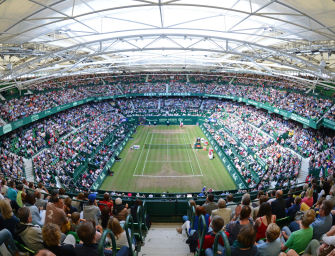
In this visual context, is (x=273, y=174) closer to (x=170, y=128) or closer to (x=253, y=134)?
(x=253, y=134)

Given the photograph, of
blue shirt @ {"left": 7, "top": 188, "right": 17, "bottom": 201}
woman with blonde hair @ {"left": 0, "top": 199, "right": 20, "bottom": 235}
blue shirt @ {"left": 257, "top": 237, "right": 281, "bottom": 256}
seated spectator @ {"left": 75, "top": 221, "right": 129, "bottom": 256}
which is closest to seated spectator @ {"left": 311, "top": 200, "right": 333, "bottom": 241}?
blue shirt @ {"left": 257, "top": 237, "right": 281, "bottom": 256}

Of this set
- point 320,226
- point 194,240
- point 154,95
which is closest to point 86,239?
point 194,240

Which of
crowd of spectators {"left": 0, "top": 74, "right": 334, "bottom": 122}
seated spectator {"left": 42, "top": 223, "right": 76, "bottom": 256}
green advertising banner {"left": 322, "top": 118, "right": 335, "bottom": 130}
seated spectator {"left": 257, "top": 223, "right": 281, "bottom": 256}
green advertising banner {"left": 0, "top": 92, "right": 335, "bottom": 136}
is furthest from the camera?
crowd of spectators {"left": 0, "top": 74, "right": 334, "bottom": 122}

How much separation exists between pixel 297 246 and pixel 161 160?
24654mm

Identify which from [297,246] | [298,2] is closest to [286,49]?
[298,2]

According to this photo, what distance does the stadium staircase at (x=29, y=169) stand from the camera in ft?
59.8

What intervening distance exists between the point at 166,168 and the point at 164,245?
64.1 ft

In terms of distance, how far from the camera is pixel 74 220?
17.0ft

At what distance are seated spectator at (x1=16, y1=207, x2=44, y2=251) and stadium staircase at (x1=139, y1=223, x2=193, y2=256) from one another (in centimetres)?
264

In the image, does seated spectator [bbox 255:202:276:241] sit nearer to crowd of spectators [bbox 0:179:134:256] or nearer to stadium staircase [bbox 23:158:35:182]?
crowd of spectators [bbox 0:179:134:256]

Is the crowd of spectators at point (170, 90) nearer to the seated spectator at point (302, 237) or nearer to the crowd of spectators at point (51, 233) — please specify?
the crowd of spectators at point (51, 233)

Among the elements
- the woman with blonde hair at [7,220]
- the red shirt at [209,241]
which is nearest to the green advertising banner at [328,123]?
the red shirt at [209,241]

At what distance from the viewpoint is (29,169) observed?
18938mm

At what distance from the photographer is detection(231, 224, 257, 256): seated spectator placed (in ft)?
10.3
